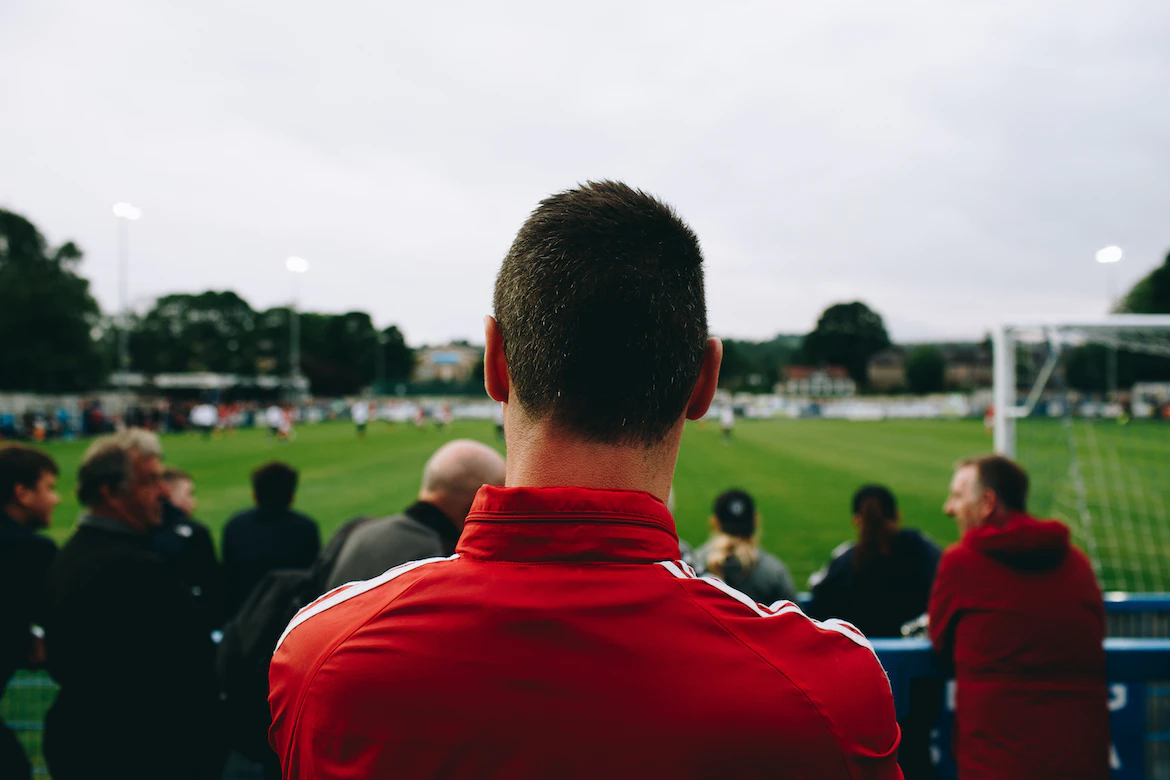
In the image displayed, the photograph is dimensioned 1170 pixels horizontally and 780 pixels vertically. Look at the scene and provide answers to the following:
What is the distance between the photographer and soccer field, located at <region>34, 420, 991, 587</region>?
14.0 m

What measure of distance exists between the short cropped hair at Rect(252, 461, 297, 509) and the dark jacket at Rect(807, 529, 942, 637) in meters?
4.21

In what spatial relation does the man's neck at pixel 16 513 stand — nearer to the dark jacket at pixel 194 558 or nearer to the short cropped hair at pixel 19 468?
the short cropped hair at pixel 19 468

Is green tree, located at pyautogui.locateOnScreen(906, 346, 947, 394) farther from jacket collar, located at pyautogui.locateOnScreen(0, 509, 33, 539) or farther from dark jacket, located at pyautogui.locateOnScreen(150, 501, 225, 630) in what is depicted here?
jacket collar, located at pyautogui.locateOnScreen(0, 509, 33, 539)

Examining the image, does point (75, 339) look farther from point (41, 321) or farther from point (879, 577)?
point (879, 577)

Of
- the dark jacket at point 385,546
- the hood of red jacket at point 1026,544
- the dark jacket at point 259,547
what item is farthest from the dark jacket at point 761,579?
the dark jacket at point 259,547

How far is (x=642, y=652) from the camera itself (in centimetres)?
95

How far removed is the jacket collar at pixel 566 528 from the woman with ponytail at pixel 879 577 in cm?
409

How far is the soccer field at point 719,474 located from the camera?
14039 millimetres

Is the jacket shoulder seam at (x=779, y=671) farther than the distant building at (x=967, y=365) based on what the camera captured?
No

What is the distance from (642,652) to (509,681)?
19 cm

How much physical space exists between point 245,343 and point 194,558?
322 feet

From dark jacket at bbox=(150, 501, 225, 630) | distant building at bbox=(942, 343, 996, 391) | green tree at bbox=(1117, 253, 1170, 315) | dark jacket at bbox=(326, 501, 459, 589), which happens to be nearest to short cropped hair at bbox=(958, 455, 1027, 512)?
dark jacket at bbox=(326, 501, 459, 589)

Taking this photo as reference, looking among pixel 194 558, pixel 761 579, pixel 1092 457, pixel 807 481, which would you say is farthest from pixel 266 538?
pixel 1092 457

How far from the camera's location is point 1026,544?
2998 millimetres
